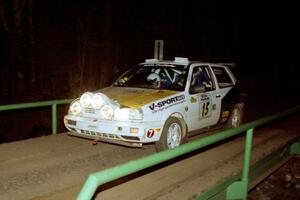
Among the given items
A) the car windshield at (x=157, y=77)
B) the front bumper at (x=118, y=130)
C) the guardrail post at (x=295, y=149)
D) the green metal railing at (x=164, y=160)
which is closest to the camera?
the green metal railing at (x=164, y=160)

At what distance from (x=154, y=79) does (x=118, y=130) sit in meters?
1.71

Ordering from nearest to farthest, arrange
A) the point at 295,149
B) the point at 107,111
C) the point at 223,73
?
the point at 107,111
the point at 295,149
the point at 223,73

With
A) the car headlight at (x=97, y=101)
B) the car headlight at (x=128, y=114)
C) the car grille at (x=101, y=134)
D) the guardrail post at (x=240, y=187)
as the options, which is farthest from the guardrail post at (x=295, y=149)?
the car headlight at (x=97, y=101)

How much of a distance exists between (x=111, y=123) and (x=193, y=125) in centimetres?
189

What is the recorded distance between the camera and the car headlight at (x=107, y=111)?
22.0 ft

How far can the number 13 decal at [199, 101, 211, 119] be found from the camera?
7.96 metres

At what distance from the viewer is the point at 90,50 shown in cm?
1620

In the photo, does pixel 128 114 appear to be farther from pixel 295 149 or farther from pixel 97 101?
pixel 295 149

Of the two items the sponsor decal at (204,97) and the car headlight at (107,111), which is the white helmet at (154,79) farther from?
the car headlight at (107,111)

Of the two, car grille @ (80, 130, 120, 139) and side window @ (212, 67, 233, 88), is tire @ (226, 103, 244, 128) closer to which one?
side window @ (212, 67, 233, 88)

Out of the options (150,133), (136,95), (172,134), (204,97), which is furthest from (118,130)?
(204,97)

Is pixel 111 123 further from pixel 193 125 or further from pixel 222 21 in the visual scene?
pixel 222 21

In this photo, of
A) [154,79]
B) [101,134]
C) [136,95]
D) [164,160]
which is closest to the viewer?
[164,160]

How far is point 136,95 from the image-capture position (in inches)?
284
